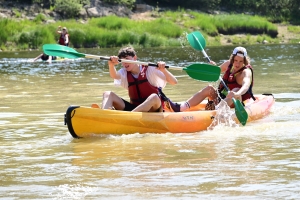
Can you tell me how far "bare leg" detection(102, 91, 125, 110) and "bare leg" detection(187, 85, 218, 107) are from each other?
1148 mm

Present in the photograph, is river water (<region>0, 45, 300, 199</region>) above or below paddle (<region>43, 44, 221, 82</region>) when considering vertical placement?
below

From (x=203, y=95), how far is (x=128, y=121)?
1.47 meters

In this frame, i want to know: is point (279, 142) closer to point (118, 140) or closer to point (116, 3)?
point (118, 140)

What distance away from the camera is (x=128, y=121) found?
277 inches

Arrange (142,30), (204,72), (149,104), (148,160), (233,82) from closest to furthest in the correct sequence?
(148,160)
(149,104)
(204,72)
(233,82)
(142,30)

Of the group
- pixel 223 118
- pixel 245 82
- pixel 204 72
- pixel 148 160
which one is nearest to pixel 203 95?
pixel 204 72

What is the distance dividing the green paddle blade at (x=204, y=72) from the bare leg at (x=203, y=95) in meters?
0.27

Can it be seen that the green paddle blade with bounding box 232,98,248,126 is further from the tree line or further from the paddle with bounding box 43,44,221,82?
the tree line

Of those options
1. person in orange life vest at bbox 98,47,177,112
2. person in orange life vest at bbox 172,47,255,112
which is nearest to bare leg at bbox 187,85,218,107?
person in orange life vest at bbox 172,47,255,112

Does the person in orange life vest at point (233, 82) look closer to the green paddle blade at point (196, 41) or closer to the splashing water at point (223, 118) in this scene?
the splashing water at point (223, 118)

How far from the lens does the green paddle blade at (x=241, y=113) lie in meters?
7.57

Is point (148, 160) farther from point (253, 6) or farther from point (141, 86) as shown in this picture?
point (253, 6)

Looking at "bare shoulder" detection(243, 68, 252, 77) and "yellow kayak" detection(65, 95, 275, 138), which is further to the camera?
"bare shoulder" detection(243, 68, 252, 77)

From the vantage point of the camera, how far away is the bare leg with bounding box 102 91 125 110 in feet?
23.7
